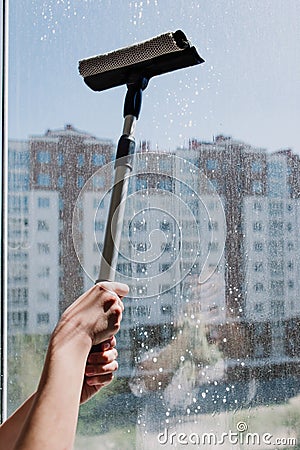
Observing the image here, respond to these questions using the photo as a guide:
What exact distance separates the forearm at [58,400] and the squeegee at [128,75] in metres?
0.24

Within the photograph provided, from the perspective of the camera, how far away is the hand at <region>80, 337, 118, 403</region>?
3.09 ft

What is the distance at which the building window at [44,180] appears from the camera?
1332mm

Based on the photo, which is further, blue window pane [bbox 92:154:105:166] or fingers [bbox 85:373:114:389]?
blue window pane [bbox 92:154:105:166]

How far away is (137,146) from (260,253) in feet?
0.94

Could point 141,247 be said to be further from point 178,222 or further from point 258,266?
point 258,266

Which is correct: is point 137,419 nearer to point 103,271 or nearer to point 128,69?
point 103,271

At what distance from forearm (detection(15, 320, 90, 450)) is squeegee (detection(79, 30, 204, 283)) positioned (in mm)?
245

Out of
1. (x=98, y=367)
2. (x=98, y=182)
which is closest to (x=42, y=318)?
(x=98, y=182)

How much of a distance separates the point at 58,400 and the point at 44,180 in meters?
0.65

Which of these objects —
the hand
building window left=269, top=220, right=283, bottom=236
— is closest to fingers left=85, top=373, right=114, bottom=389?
the hand

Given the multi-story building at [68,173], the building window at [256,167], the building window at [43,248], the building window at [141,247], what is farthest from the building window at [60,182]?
the building window at [256,167]

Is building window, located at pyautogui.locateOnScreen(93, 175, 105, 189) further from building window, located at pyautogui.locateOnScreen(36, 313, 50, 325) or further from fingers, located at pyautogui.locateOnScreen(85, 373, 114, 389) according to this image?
fingers, located at pyautogui.locateOnScreen(85, 373, 114, 389)

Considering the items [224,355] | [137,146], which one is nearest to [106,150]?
[137,146]

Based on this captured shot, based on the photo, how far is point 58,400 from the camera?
0.76 metres
